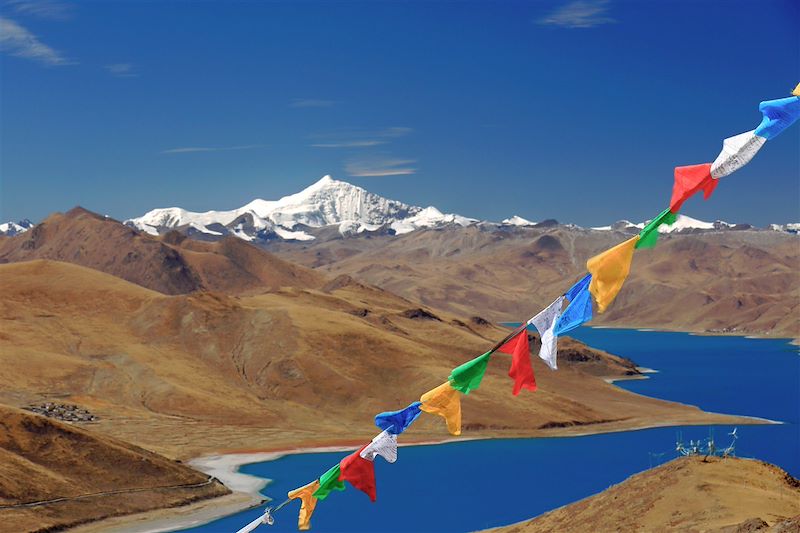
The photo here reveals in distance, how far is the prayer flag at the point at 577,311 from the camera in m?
17.3

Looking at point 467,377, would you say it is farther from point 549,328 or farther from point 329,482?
point 329,482

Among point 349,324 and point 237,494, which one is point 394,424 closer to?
point 237,494

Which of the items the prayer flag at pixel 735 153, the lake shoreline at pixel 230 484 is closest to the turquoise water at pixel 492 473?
the lake shoreline at pixel 230 484

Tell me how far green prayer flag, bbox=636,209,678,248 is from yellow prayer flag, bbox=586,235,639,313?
285 mm

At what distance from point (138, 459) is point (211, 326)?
71.0 metres

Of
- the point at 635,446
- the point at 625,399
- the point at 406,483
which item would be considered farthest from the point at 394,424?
the point at 625,399

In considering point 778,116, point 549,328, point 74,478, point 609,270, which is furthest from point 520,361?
point 74,478

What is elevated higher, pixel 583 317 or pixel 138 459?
pixel 583 317

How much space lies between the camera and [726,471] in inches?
1490

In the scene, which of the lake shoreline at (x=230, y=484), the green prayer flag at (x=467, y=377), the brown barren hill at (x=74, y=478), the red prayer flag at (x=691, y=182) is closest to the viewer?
the red prayer flag at (x=691, y=182)

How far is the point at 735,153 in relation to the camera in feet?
51.3

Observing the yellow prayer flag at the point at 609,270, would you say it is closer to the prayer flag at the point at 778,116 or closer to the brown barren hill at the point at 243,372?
the prayer flag at the point at 778,116

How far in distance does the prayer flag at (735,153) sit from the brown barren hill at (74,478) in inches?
2171

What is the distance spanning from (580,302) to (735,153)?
11.9ft
